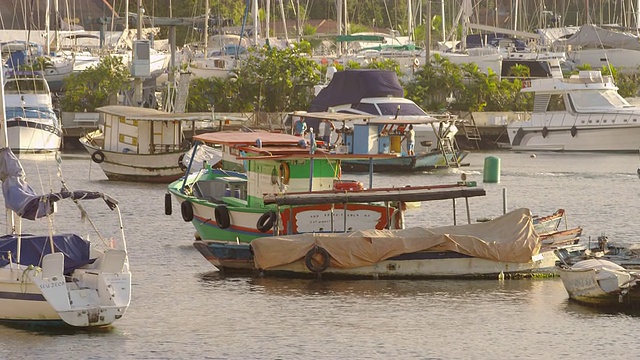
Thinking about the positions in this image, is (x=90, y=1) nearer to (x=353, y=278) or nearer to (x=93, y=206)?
(x=93, y=206)

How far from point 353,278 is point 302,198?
211 centimetres

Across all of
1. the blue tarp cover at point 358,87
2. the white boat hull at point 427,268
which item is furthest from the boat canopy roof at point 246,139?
the blue tarp cover at point 358,87

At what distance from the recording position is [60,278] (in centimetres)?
2655

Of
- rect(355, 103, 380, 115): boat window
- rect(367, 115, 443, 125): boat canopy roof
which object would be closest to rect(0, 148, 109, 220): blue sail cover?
rect(367, 115, 443, 125): boat canopy roof

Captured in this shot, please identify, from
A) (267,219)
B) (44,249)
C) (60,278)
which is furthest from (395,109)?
(60,278)

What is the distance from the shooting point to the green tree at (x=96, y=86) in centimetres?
8425

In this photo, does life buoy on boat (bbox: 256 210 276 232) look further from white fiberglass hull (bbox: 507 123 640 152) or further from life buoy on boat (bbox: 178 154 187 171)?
white fiberglass hull (bbox: 507 123 640 152)

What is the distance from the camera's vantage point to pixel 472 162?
235ft

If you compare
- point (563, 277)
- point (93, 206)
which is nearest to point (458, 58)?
point (93, 206)

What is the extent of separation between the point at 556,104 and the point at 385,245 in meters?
50.3

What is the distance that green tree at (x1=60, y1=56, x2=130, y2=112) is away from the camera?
84.2 meters

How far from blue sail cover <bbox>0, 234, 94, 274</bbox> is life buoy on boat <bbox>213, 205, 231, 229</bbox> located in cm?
827

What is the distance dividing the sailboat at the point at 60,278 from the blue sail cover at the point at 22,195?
2cm

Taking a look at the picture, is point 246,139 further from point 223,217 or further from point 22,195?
point 22,195
